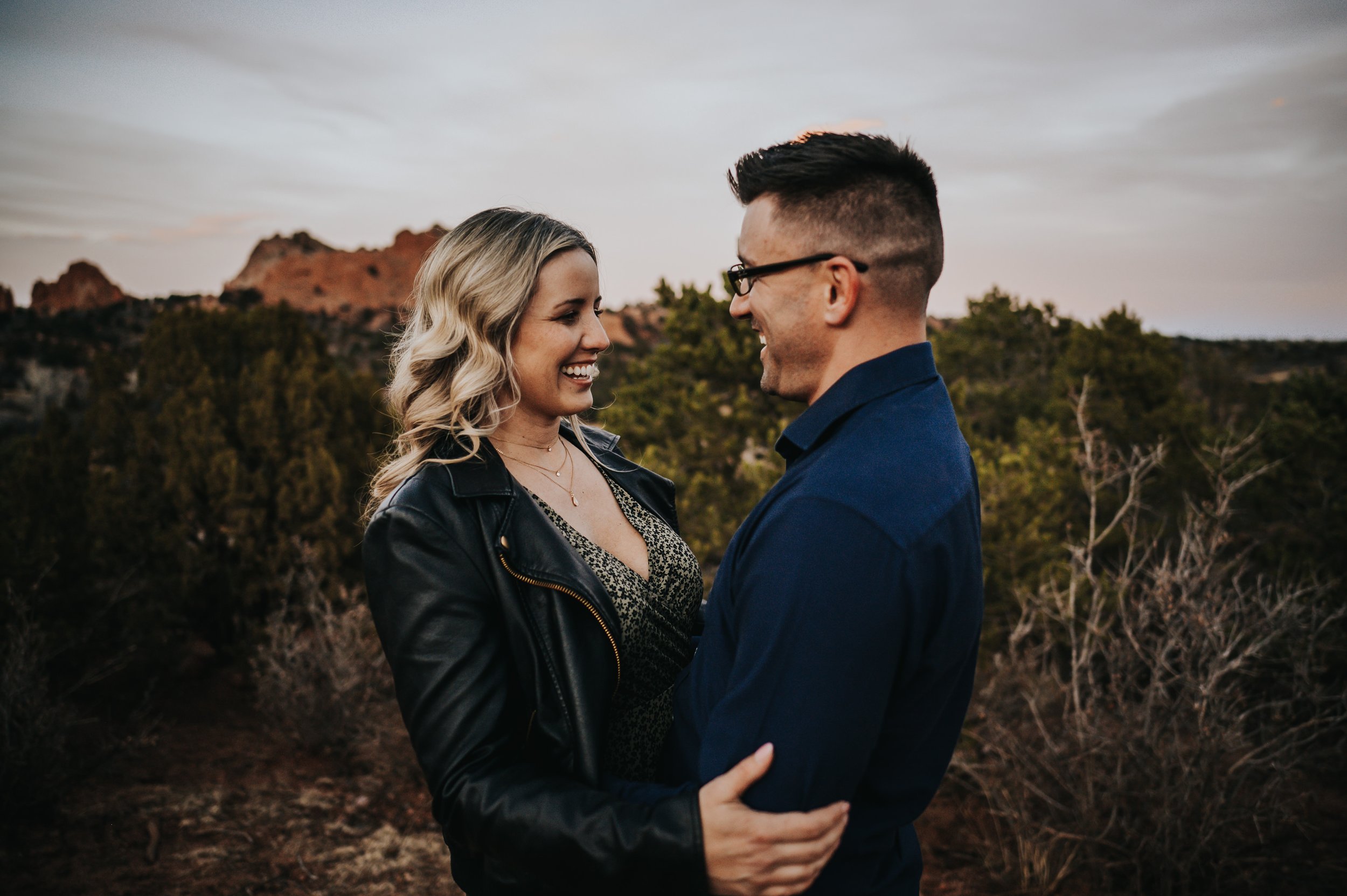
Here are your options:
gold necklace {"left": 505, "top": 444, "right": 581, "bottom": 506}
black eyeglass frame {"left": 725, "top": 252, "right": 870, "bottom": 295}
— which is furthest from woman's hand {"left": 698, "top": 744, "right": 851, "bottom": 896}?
gold necklace {"left": 505, "top": 444, "right": 581, "bottom": 506}

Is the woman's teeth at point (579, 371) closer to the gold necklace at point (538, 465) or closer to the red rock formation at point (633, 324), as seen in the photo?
the gold necklace at point (538, 465)

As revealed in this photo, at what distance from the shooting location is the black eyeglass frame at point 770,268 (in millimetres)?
1583

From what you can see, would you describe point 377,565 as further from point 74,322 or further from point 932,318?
point 932,318

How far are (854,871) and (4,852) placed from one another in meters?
5.15

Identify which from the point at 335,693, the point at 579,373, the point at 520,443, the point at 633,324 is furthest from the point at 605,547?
the point at 633,324

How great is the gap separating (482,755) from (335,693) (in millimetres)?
5201

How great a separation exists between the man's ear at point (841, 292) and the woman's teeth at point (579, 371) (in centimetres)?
90

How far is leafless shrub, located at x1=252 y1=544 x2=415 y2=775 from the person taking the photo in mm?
6090

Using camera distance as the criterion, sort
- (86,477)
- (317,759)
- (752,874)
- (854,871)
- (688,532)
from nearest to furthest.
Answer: (752,874) → (854,871) → (317,759) → (86,477) → (688,532)

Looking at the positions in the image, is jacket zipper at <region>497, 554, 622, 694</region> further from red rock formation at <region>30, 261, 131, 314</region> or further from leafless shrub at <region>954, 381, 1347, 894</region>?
red rock formation at <region>30, 261, 131, 314</region>

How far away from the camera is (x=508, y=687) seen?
5.72 ft

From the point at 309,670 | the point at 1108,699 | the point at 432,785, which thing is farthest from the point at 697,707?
the point at 309,670

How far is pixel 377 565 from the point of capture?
67.9 inches

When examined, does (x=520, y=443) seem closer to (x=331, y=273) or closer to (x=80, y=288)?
(x=80, y=288)
